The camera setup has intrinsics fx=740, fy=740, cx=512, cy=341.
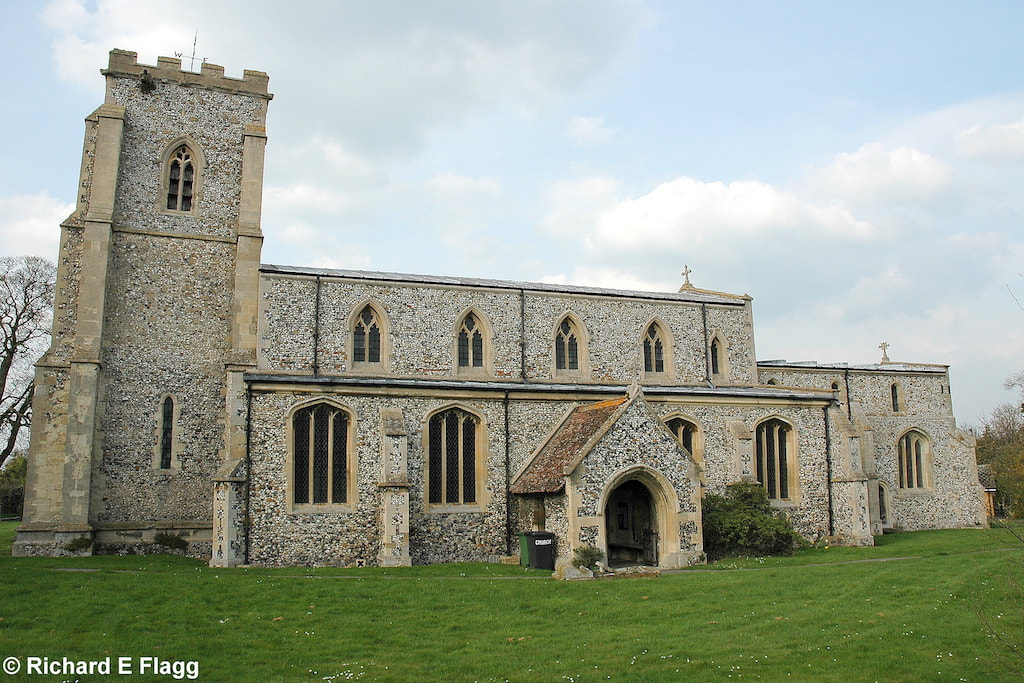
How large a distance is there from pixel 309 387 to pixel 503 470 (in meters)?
7.07

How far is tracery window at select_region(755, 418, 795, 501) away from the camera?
91.3ft

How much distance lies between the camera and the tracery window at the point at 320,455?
23.3 m

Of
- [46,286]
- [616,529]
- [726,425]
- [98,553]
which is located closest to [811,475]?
[726,425]

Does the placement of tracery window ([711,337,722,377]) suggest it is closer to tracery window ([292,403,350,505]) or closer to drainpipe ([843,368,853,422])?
drainpipe ([843,368,853,422])

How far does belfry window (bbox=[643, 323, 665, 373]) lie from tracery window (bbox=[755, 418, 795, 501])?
5164mm

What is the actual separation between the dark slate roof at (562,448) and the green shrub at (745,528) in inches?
194

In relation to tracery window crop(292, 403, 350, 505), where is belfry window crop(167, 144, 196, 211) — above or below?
above

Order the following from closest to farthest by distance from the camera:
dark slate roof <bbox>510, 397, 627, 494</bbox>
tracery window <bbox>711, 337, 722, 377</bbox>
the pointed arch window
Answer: dark slate roof <bbox>510, 397, 627, 494</bbox> < tracery window <bbox>711, 337, 722, 377</bbox> < the pointed arch window

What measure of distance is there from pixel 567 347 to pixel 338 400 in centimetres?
1029

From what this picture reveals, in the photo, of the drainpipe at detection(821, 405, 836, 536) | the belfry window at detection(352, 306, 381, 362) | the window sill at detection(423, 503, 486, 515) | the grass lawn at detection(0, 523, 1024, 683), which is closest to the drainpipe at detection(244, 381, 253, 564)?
the grass lawn at detection(0, 523, 1024, 683)

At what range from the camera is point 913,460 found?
120 ft

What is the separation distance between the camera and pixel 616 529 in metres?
26.5

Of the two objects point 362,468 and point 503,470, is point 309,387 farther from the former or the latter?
point 503,470

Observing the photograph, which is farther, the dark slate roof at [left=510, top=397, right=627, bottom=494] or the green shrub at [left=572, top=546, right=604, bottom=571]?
the dark slate roof at [left=510, top=397, right=627, bottom=494]
